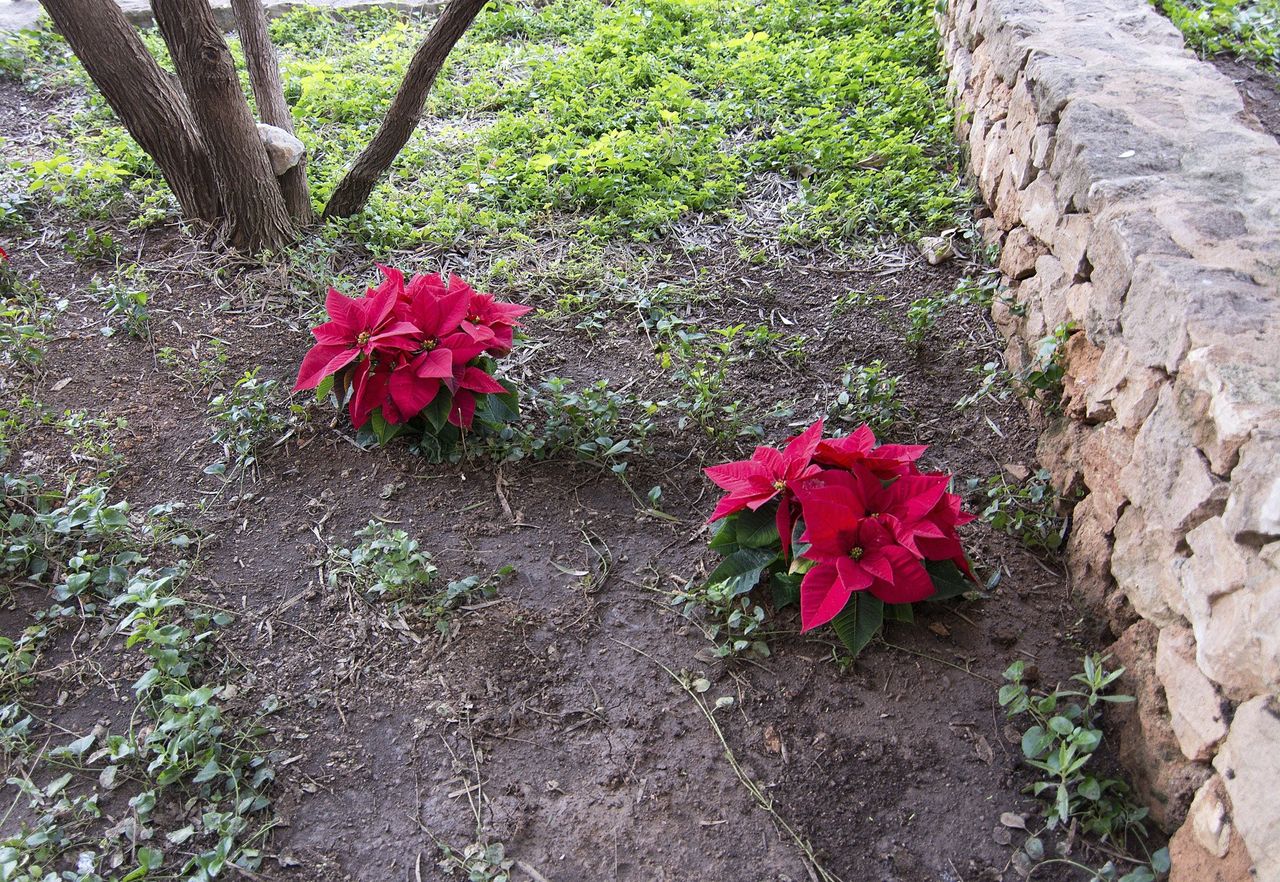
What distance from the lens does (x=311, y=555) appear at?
7.89 ft

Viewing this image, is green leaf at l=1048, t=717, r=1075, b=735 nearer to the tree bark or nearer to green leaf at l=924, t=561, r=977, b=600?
green leaf at l=924, t=561, r=977, b=600

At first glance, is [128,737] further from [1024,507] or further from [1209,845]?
[1024,507]

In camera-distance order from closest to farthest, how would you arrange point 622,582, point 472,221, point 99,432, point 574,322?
1. point 622,582
2. point 99,432
3. point 574,322
4. point 472,221

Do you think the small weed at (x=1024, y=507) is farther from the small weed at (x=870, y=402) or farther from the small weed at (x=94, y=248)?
the small weed at (x=94, y=248)

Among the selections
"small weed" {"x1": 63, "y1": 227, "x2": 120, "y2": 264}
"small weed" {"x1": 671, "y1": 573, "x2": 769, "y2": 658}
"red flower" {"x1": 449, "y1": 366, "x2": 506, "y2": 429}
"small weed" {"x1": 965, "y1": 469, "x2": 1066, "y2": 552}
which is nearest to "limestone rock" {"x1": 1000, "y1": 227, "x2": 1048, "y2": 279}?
"small weed" {"x1": 965, "y1": 469, "x2": 1066, "y2": 552}

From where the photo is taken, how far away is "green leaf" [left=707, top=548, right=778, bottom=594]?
83.4 inches

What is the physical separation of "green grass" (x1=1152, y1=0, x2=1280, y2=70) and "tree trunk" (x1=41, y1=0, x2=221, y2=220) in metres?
4.09

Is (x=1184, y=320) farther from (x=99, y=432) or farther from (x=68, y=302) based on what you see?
(x=68, y=302)

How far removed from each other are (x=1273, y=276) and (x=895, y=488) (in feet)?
2.96

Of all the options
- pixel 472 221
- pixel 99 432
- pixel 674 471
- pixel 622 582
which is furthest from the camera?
pixel 472 221

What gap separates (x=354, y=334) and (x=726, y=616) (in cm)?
133

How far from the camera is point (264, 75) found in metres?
3.88

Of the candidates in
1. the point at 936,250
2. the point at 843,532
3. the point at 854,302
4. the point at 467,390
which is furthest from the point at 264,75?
the point at 843,532

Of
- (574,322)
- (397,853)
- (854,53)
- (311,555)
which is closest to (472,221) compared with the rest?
(574,322)
